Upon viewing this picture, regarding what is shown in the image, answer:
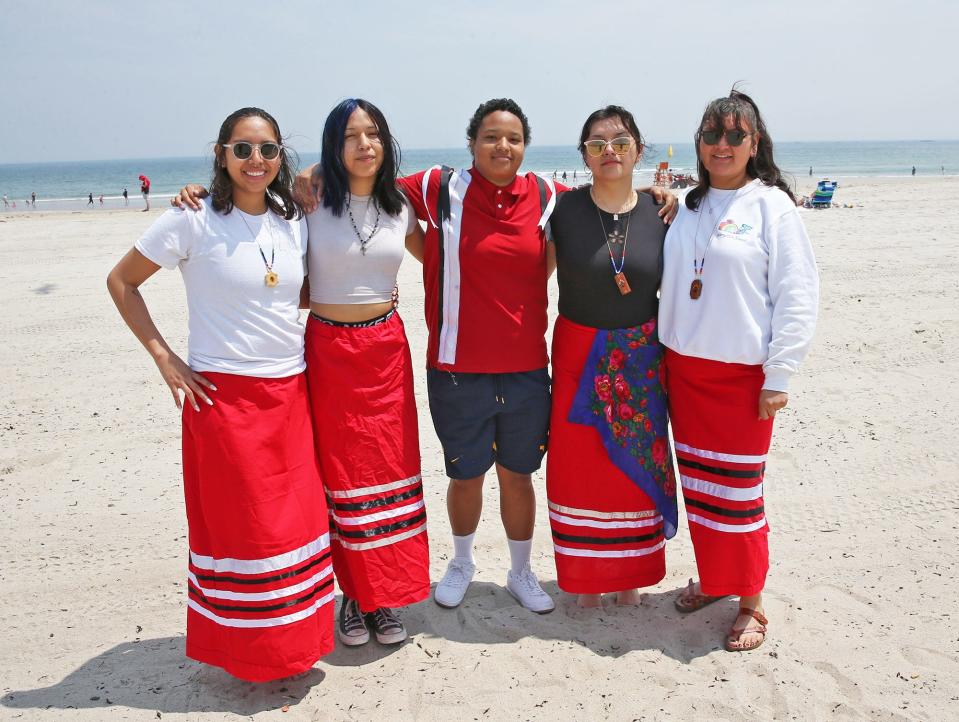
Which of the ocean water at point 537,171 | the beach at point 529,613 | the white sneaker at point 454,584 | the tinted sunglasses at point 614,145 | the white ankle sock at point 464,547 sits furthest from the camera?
the ocean water at point 537,171

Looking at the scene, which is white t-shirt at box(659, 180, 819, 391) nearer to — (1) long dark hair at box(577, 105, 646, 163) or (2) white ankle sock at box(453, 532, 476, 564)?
(1) long dark hair at box(577, 105, 646, 163)

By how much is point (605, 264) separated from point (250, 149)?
59.1 inches

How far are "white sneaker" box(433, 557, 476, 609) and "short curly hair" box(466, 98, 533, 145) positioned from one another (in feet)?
6.76

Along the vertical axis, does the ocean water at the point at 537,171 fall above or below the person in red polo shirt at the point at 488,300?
above

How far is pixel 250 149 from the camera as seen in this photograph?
113 inches

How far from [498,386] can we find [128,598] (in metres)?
2.11

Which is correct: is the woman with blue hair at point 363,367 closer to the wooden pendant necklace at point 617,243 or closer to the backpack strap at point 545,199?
the backpack strap at point 545,199

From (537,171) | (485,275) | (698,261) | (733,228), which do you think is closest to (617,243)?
(698,261)

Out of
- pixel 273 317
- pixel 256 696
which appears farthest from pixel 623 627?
pixel 273 317

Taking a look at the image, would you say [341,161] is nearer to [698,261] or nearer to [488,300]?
[488,300]

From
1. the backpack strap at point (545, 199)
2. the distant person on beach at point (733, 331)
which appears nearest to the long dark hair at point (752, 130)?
the distant person on beach at point (733, 331)

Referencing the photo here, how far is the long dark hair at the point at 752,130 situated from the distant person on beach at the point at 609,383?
0.24 m

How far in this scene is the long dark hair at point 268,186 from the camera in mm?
2898

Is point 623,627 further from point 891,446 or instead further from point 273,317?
point 891,446
